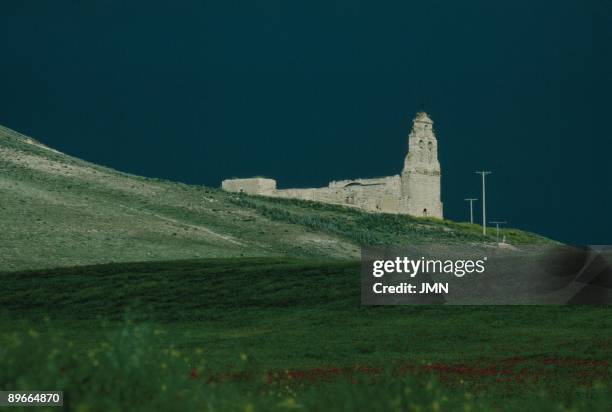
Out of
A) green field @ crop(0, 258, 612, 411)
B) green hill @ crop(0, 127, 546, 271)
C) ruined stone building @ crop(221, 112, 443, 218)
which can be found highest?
ruined stone building @ crop(221, 112, 443, 218)

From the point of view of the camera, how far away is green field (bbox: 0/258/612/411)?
13.2 metres

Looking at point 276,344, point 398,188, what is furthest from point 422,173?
point 276,344

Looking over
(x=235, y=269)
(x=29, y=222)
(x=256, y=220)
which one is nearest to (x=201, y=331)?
(x=235, y=269)

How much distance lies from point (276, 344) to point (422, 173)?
126m

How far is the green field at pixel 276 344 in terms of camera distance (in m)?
13.2

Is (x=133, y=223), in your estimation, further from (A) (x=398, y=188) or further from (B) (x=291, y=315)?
(A) (x=398, y=188)

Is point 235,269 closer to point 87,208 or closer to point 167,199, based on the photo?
point 87,208

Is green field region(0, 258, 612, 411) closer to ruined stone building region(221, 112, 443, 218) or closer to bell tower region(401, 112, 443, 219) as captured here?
ruined stone building region(221, 112, 443, 218)

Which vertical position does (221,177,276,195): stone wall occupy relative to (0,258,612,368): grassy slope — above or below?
above

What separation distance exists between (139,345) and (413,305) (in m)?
26.4

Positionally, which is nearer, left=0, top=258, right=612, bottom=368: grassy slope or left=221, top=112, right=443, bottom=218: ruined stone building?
left=0, top=258, right=612, bottom=368: grassy slope

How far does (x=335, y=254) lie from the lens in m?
83.9

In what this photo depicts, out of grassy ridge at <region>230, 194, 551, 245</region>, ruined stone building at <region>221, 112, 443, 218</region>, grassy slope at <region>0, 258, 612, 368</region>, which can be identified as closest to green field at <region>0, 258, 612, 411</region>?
grassy slope at <region>0, 258, 612, 368</region>

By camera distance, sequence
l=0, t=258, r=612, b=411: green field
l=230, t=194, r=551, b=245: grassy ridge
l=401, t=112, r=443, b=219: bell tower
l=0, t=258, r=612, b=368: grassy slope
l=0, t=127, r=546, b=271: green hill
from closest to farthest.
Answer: l=0, t=258, r=612, b=411: green field < l=0, t=258, r=612, b=368: grassy slope < l=0, t=127, r=546, b=271: green hill < l=230, t=194, r=551, b=245: grassy ridge < l=401, t=112, r=443, b=219: bell tower
